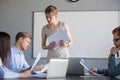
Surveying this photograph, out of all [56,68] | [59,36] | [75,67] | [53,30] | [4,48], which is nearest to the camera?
[56,68]

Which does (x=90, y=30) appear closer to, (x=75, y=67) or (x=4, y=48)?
(x=75, y=67)

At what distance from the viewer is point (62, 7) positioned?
5.44 metres

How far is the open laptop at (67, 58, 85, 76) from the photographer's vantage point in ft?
7.75

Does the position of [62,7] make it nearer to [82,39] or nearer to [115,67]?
[82,39]

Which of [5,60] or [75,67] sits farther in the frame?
[75,67]

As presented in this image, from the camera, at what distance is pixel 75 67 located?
7.85ft

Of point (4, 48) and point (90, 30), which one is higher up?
point (90, 30)

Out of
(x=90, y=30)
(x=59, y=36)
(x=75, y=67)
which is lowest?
(x=75, y=67)

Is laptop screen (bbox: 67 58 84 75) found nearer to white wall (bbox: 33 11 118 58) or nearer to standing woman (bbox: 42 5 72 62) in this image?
standing woman (bbox: 42 5 72 62)

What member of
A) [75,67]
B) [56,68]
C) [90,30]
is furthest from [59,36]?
[90,30]

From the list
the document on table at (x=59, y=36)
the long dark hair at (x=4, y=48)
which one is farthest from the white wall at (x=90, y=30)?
the long dark hair at (x=4, y=48)

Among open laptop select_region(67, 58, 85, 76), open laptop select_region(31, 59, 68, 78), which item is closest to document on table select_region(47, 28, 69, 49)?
open laptop select_region(67, 58, 85, 76)

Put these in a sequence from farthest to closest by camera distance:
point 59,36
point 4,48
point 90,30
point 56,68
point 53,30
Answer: point 90,30
point 53,30
point 59,36
point 4,48
point 56,68

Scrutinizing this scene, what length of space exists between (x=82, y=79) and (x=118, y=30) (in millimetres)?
616
